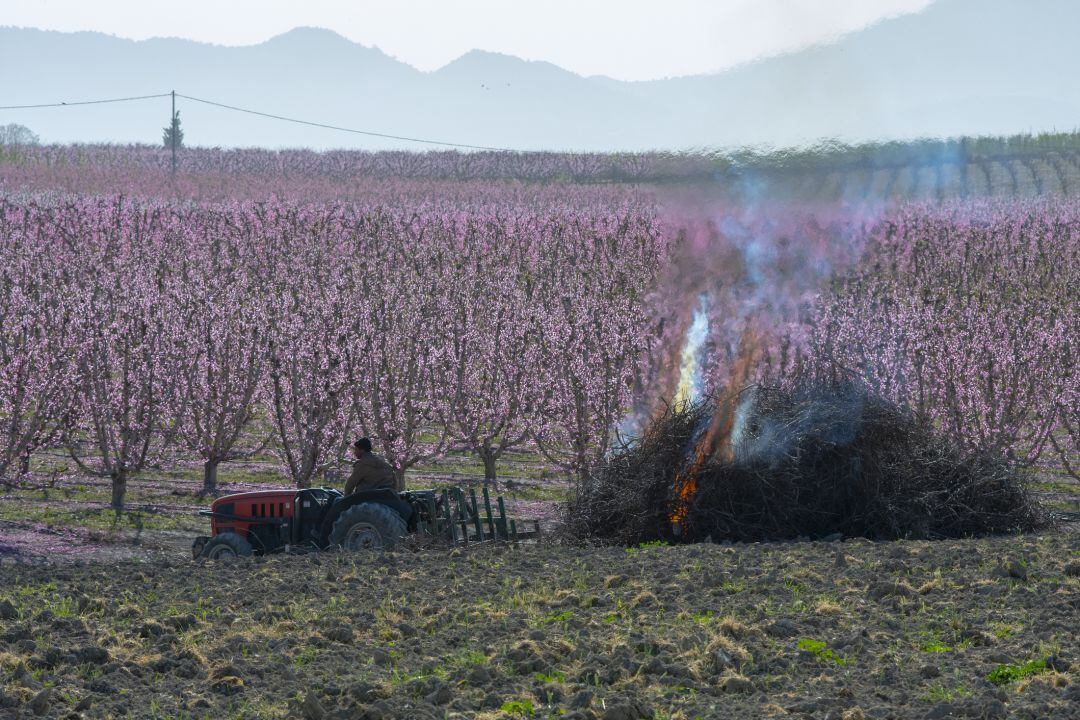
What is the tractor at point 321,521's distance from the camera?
17.7 meters

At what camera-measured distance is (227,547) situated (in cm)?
1827

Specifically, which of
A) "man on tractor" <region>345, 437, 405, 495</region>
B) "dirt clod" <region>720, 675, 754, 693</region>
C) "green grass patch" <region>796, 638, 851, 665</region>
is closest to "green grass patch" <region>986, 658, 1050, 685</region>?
"green grass patch" <region>796, 638, 851, 665</region>

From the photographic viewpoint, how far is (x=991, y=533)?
1998 cm

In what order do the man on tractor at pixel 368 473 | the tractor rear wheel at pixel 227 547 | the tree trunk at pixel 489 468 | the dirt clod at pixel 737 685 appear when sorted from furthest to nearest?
the tree trunk at pixel 489 468 < the tractor rear wheel at pixel 227 547 < the man on tractor at pixel 368 473 < the dirt clod at pixel 737 685

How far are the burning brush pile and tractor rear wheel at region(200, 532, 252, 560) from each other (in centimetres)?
526

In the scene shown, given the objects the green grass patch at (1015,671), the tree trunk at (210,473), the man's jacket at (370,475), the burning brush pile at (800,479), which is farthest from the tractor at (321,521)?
the tree trunk at (210,473)

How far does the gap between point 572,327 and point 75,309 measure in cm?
1162

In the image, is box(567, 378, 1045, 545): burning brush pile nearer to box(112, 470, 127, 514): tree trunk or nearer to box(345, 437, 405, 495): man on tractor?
box(345, 437, 405, 495): man on tractor

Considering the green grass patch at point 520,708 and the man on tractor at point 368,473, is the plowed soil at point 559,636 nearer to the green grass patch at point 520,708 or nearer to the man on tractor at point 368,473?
the green grass patch at point 520,708

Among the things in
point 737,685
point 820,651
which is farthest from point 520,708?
point 820,651

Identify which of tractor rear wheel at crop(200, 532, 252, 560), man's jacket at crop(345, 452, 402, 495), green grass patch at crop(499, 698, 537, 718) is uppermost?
man's jacket at crop(345, 452, 402, 495)

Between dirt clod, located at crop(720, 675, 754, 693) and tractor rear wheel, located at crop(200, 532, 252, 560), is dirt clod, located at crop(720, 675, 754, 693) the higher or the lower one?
the higher one

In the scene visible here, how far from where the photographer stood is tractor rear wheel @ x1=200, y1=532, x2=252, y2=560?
1820cm

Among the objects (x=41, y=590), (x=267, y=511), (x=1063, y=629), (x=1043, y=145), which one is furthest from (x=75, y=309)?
(x=1043, y=145)
